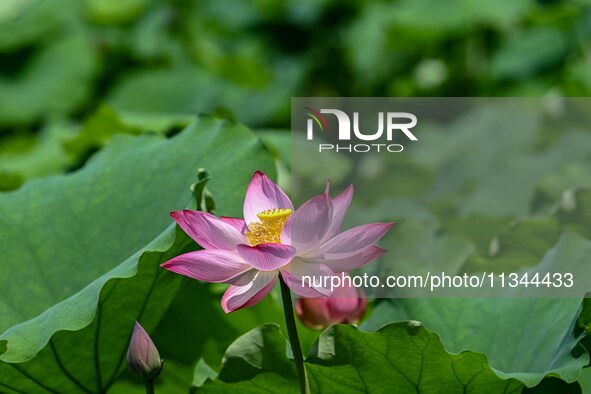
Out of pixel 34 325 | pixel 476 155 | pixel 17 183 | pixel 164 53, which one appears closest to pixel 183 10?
pixel 164 53

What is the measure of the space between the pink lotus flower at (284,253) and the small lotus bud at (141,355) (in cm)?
7

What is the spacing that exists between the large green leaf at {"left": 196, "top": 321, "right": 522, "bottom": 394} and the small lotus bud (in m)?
0.09

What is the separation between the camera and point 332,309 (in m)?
0.98

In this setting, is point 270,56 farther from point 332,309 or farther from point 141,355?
point 141,355

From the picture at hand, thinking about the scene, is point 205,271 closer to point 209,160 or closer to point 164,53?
point 209,160

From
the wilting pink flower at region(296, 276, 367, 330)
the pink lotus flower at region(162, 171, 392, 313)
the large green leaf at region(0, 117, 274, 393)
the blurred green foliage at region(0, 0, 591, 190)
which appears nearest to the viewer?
the pink lotus flower at region(162, 171, 392, 313)

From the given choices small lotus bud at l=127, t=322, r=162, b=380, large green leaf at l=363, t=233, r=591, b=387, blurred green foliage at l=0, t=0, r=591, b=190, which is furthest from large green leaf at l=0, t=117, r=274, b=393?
blurred green foliage at l=0, t=0, r=591, b=190

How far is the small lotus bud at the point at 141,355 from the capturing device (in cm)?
74

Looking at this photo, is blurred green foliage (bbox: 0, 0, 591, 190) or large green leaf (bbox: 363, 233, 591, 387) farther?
blurred green foliage (bbox: 0, 0, 591, 190)

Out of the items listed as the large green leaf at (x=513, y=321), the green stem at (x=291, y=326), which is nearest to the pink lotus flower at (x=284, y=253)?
the green stem at (x=291, y=326)

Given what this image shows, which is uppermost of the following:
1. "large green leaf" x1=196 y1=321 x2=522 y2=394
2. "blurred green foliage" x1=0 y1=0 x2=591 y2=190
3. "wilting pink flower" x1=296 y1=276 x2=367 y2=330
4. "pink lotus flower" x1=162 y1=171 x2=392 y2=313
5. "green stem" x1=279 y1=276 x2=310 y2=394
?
"pink lotus flower" x1=162 y1=171 x2=392 y2=313

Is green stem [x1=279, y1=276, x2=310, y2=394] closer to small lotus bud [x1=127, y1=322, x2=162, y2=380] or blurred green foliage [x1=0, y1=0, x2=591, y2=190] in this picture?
small lotus bud [x1=127, y1=322, x2=162, y2=380]

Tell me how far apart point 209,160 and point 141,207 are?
9 cm

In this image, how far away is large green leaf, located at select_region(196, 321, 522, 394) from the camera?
0.78 meters
